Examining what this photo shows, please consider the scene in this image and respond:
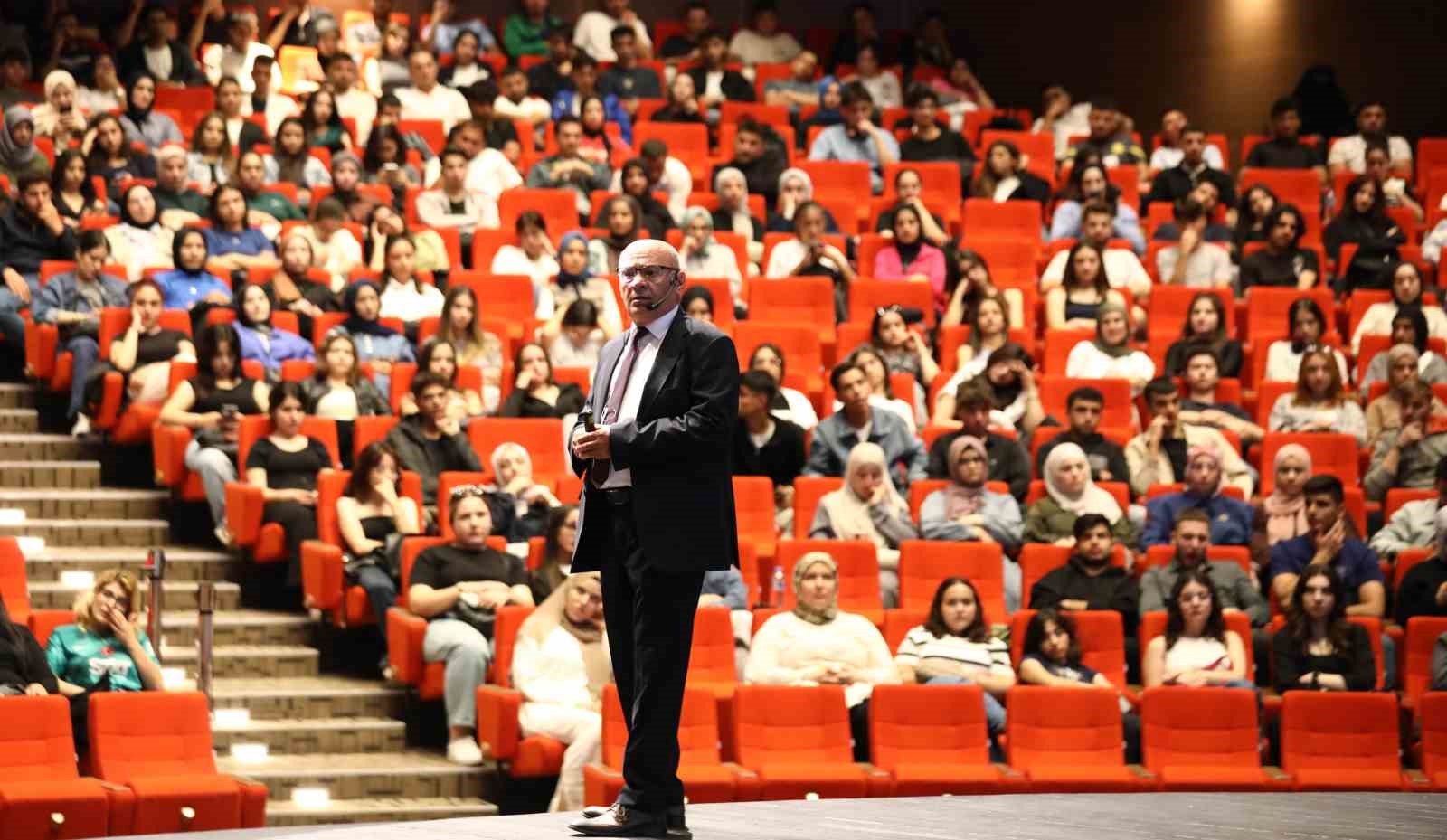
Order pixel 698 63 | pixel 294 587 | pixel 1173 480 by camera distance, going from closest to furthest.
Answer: pixel 294 587
pixel 1173 480
pixel 698 63

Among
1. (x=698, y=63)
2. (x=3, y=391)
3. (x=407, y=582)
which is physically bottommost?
(x=407, y=582)

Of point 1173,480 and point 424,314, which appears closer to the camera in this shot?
point 1173,480

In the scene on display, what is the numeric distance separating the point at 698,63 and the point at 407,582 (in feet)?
18.1

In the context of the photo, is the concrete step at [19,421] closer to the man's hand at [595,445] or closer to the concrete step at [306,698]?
the concrete step at [306,698]

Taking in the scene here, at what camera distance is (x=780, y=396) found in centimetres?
743

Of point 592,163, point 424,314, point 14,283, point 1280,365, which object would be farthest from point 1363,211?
point 14,283

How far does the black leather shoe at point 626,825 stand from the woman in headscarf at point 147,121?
21.1ft

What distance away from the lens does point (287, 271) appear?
8.12 metres

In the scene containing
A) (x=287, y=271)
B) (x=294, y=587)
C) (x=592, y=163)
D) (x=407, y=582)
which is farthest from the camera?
(x=592, y=163)

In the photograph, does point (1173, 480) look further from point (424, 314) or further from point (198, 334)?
point (198, 334)

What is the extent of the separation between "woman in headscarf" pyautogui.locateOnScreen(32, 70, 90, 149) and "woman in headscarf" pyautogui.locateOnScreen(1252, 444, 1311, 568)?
5.34 m

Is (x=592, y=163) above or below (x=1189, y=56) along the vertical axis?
below

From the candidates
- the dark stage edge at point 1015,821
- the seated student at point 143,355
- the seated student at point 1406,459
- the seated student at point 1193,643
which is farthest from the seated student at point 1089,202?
the dark stage edge at point 1015,821

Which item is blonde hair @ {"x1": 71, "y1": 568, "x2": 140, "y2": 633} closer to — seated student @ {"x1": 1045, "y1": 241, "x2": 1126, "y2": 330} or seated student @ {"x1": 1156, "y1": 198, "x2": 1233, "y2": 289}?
seated student @ {"x1": 1045, "y1": 241, "x2": 1126, "y2": 330}
